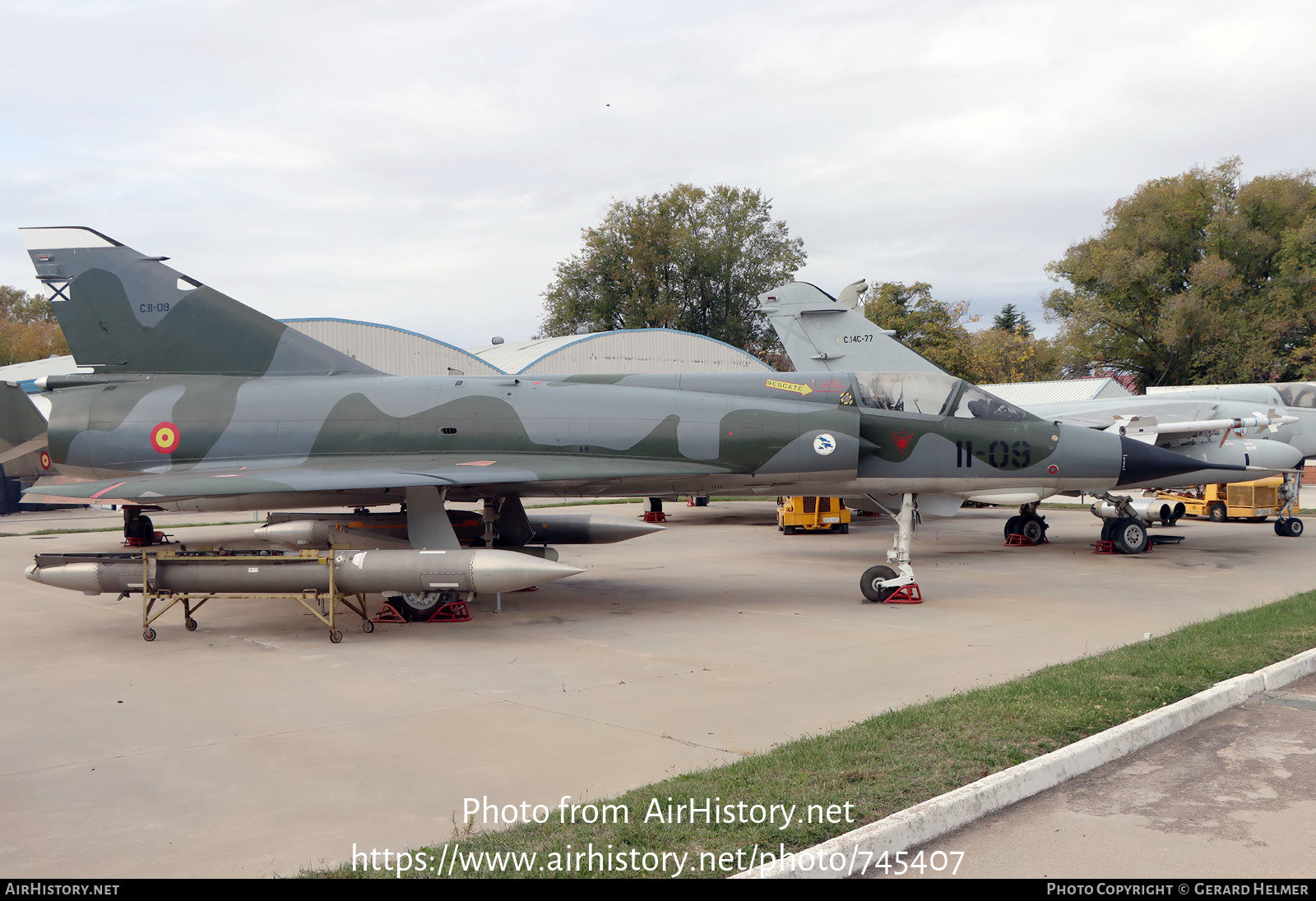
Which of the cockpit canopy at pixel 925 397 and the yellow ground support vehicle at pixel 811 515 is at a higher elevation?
the cockpit canopy at pixel 925 397

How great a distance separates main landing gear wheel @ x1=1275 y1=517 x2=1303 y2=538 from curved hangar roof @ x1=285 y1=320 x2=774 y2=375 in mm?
14447

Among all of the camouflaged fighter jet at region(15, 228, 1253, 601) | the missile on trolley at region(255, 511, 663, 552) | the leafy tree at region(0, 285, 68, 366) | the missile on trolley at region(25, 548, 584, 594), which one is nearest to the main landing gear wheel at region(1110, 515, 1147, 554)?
the camouflaged fighter jet at region(15, 228, 1253, 601)

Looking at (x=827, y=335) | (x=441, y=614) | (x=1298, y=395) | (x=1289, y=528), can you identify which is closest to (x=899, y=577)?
(x=441, y=614)

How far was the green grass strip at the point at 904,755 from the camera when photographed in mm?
3844

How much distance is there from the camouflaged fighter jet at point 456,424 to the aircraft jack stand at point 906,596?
0.12 metres

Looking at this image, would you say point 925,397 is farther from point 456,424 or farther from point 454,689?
point 454,689

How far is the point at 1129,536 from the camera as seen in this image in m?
15.5

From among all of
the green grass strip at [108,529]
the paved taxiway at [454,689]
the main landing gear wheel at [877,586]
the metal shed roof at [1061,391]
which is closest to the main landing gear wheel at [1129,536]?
the paved taxiway at [454,689]

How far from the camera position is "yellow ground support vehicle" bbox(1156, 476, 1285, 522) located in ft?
67.2

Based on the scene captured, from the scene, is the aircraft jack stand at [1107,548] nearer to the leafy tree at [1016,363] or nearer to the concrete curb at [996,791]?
the concrete curb at [996,791]

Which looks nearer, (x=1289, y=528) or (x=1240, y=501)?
(x=1289, y=528)

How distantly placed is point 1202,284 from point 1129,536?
3533 cm

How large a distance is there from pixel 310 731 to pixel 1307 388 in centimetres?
2238
